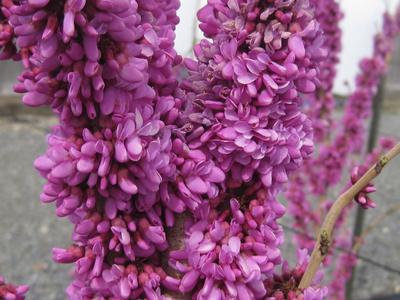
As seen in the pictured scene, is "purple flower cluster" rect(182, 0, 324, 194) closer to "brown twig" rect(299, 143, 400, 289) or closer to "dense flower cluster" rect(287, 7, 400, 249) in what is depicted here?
"brown twig" rect(299, 143, 400, 289)

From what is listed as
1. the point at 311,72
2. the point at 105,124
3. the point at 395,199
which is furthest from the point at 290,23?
the point at 395,199

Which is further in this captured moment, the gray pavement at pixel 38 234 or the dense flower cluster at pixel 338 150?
the gray pavement at pixel 38 234

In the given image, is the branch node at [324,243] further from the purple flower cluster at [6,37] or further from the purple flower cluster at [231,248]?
the purple flower cluster at [6,37]

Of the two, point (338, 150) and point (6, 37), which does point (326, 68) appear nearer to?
point (338, 150)

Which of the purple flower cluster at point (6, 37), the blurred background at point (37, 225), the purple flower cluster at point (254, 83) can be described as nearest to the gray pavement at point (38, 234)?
the blurred background at point (37, 225)

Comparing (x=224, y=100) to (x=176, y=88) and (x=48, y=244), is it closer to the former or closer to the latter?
(x=176, y=88)

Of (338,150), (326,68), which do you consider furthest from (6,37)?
(338,150)

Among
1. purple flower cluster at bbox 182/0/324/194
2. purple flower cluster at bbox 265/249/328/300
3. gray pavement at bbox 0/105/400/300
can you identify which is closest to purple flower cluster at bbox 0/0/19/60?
purple flower cluster at bbox 182/0/324/194
